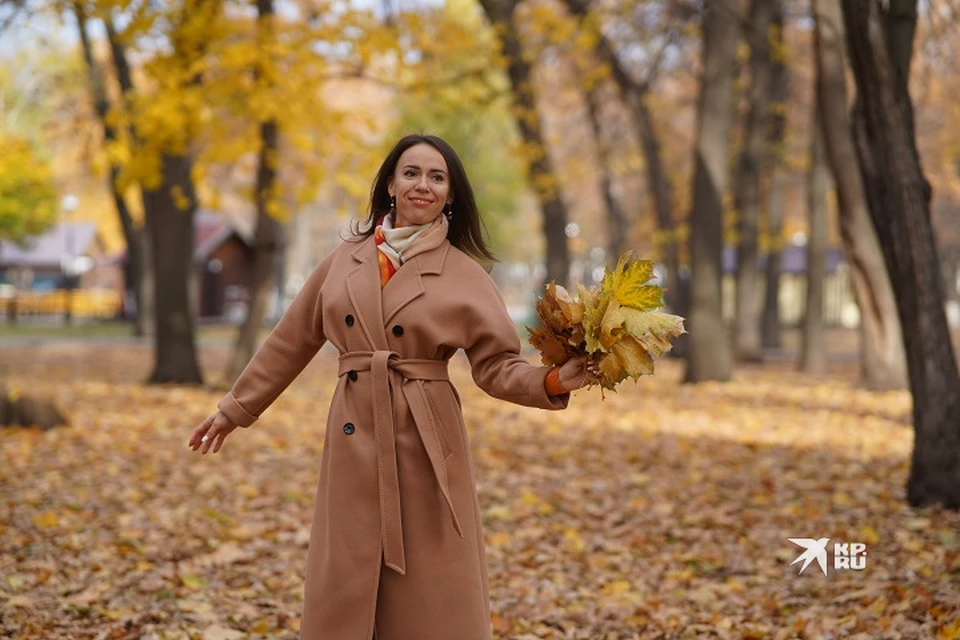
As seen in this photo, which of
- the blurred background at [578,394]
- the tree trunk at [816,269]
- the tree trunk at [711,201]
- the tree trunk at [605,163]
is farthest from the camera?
the tree trunk at [605,163]

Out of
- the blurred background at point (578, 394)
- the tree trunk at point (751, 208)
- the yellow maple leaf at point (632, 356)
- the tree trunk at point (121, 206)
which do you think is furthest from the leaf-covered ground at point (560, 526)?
the tree trunk at point (121, 206)

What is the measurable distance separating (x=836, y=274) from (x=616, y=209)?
20832 mm

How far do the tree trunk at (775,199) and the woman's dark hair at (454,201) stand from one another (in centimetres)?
1935

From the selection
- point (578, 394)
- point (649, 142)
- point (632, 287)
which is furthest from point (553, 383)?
point (649, 142)

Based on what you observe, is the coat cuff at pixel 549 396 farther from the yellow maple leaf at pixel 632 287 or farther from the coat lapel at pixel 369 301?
the coat lapel at pixel 369 301

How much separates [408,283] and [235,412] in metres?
0.78

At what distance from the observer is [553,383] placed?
3381 millimetres

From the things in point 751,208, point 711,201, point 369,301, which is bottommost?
point 369,301

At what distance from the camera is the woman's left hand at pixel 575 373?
333 cm

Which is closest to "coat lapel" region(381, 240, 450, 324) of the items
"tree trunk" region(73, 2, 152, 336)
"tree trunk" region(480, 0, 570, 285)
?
"tree trunk" region(480, 0, 570, 285)

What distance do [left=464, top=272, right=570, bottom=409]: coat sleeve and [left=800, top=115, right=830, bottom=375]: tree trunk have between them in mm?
15083

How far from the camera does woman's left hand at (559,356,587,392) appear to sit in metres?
3.33

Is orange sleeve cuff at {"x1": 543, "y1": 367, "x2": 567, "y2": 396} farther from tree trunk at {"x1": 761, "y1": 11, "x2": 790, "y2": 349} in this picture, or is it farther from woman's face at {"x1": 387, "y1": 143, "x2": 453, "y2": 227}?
tree trunk at {"x1": 761, "y1": 11, "x2": 790, "y2": 349}

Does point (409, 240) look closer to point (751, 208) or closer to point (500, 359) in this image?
point (500, 359)
